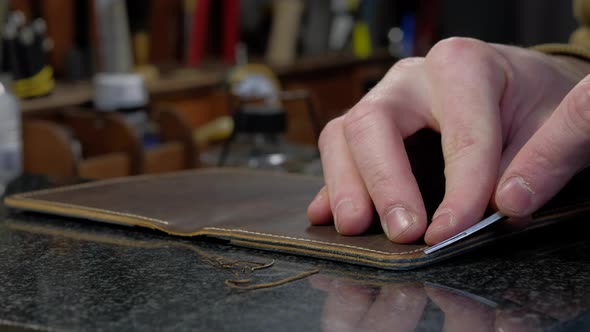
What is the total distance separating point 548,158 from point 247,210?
0.79 ft

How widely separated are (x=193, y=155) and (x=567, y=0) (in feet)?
8.30

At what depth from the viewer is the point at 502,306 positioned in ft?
1.74

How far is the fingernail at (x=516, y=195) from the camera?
2.10ft

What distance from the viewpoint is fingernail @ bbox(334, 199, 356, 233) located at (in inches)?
26.4

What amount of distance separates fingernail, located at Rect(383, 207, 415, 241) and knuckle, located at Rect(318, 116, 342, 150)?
134 millimetres

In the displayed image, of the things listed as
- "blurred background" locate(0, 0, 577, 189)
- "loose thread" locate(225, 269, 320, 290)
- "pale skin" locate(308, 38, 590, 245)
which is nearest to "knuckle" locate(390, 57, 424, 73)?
"pale skin" locate(308, 38, 590, 245)

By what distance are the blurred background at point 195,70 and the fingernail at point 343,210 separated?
58cm

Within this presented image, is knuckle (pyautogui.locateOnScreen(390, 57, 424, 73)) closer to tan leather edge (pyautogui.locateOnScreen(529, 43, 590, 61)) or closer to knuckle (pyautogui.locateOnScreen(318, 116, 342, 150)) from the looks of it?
knuckle (pyautogui.locateOnScreen(318, 116, 342, 150))

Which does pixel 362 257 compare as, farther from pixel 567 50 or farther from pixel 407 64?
pixel 567 50

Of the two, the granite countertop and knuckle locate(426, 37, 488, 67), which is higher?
knuckle locate(426, 37, 488, 67)

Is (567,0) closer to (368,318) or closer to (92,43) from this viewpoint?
(92,43)

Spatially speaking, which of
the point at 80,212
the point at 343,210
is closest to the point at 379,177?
the point at 343,210

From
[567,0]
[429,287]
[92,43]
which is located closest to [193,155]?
[92,43]

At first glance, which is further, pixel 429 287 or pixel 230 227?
pixel 230 227
